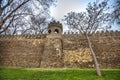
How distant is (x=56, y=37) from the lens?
34906mm

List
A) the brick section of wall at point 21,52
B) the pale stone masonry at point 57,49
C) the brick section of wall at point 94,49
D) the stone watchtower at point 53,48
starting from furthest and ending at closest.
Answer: the brick section of wall at point 21,52, the pale stone masonry at point 57,49, the stone watchtower at point 53,48, the brick section of wall at point 94,49

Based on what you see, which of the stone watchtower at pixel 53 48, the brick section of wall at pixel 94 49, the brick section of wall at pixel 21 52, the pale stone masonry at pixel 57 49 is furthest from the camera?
the brick section of wall at pixel 21 52

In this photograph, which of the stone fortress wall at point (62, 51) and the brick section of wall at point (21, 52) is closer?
the stone fortress wall at point (62, 51)

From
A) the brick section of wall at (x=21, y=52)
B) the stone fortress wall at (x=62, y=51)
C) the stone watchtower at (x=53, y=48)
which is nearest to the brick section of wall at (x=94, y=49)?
the stone fortress wall at (x=62, y=51)

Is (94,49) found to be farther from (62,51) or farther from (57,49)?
(57,49)

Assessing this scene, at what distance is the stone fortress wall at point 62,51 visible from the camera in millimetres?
30859

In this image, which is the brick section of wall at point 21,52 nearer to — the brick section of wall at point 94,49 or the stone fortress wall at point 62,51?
the stone fortress wall at point 62,51

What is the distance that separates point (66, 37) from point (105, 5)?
8135 mm

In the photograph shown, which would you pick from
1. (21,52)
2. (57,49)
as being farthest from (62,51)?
(21,52)

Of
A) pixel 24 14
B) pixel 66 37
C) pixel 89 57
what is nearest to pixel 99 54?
pixel 89 57

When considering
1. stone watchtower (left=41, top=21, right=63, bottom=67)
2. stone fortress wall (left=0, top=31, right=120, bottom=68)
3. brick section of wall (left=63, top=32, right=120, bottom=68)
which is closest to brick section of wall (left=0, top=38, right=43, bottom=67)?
stone fortress wall (left=0, top=31, right=120, bottom=68)

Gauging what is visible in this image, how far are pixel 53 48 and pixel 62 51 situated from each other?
3.92 ft

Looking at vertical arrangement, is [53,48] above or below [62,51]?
above

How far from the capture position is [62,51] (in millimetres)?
33062
